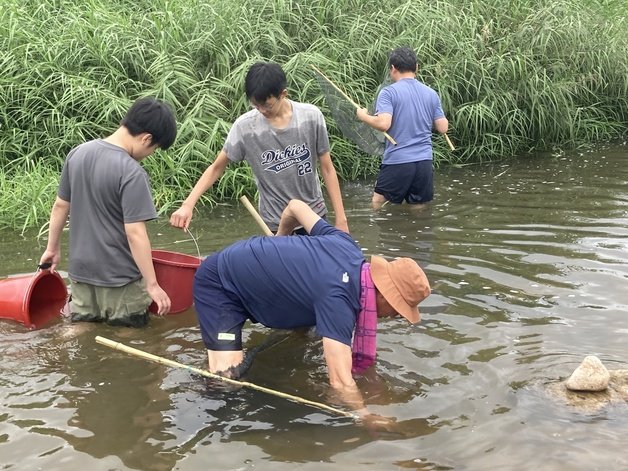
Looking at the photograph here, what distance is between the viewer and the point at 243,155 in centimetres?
466

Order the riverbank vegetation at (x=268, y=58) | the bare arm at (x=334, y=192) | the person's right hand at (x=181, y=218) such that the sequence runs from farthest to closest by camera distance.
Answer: the riverbank vegetation at (x=268, y=58) < the bare arm at (x=334, y=192) < the person's right hand at (x=181, y=218)

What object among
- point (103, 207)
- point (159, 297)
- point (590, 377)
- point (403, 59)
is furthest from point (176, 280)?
point (403, 59)

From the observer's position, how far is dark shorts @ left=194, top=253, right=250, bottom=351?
3809mm

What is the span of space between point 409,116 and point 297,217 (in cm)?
313

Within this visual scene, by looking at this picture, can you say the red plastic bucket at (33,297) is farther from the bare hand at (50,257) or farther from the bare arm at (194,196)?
the bare arm at (194,196)

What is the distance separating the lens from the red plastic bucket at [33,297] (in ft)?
14.5

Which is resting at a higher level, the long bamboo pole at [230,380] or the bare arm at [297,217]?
the bare arm at [297,217]

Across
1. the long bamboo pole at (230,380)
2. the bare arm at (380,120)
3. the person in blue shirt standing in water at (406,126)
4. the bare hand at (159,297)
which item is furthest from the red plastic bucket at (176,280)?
the person in blue shirt standing in water at (406,126)

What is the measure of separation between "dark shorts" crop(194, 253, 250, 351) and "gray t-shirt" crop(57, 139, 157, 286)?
0.49 metres

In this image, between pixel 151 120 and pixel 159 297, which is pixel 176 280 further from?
pixel 151 120

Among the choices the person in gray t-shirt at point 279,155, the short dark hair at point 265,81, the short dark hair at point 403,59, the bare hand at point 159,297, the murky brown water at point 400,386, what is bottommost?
the murky brown water at point 400,386

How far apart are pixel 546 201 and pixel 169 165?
3696 mm

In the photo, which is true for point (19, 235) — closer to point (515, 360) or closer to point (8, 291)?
point (8, 291)

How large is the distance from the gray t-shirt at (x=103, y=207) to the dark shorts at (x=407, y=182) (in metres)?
3.31
